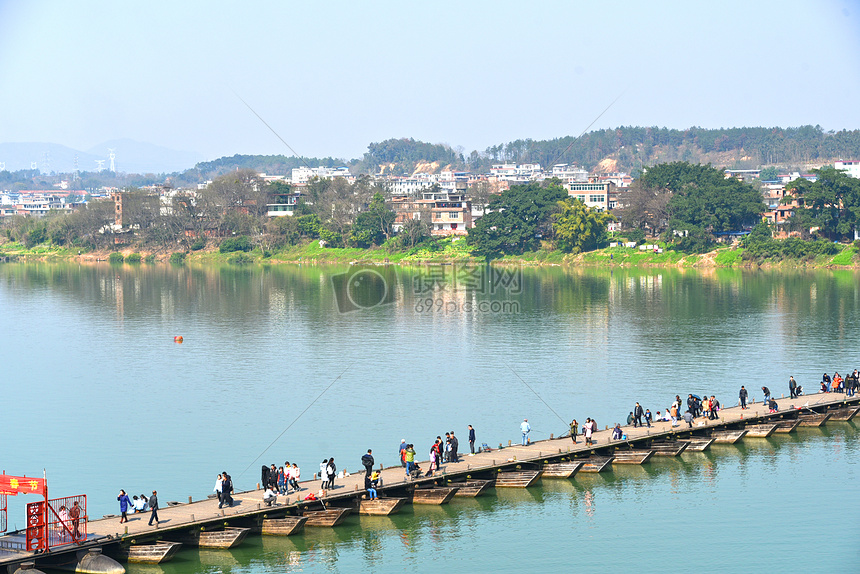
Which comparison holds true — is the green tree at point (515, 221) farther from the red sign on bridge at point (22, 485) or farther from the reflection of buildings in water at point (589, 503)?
the red sign on bridge at point (22, 485)

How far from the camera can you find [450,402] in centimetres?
5878

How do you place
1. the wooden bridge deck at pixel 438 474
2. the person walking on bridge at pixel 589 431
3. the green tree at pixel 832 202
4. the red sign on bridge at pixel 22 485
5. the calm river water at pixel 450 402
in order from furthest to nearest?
the green tree at pixel 832 202 → the person walking on bridge at pixel 589 431 → the calm river water at pixel 450 402 → the wooden bridge deck at pixel 438 474 → the red sign on bridge at pixel 22 485

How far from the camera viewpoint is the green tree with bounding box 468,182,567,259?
171 meters

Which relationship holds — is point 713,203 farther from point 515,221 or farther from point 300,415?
point 300,415

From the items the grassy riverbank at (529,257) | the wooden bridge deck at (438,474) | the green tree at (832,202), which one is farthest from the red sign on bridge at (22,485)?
the green tree at (832,202)

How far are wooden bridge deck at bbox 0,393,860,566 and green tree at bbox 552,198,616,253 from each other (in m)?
111

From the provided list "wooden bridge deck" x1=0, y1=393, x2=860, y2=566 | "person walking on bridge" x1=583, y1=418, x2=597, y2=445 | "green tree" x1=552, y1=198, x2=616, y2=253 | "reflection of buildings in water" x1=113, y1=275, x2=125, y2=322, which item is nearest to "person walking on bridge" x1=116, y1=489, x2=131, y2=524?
"wooden bridge deck" x1=0, y1=393, x2=860, y2=566

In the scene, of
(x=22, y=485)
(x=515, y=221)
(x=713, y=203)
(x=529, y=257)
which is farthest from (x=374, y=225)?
(x=22, y=485)

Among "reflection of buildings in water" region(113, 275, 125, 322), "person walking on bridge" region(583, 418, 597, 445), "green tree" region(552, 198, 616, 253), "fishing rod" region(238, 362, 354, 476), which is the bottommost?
"fishing rod" region(238, 362, 354, 476)

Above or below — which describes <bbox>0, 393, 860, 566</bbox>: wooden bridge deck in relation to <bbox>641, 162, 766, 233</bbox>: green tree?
below

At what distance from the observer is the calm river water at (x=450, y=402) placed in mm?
36375

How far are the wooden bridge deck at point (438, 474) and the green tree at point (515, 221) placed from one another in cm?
11582

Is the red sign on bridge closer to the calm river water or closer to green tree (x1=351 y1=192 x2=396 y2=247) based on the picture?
the calm river water

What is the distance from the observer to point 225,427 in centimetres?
5325
